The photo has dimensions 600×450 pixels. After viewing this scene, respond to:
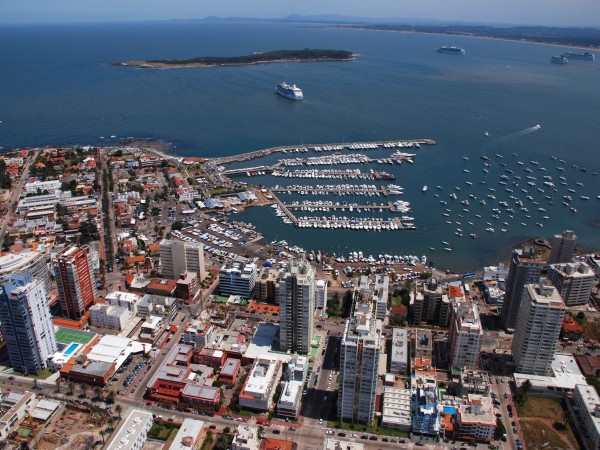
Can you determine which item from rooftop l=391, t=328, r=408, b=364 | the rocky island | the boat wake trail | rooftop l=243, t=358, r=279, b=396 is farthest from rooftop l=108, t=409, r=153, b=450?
the rocky island

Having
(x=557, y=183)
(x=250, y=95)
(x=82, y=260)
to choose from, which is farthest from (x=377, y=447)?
(x=250, y=95)

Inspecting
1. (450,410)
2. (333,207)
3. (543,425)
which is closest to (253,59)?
(333,207)

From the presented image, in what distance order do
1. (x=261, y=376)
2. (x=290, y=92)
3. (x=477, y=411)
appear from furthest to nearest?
(x=290, y=92)
(x=261, y=376)
(x=477, y=411)

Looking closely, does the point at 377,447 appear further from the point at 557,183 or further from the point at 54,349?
the point at 557,183

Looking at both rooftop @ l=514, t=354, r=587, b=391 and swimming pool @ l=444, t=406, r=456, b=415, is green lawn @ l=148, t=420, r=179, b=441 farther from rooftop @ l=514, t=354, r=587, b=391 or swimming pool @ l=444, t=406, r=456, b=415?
rooftop @ l=514, t=354, r=587, b=391

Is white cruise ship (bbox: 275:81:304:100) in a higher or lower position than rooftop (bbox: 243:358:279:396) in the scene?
higher

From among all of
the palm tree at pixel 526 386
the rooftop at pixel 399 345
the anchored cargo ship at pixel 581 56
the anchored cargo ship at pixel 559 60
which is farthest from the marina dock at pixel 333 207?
the anchored cargo ship at pixel 581 56

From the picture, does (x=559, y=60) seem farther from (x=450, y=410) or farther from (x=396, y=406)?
(x=396, y=406)
